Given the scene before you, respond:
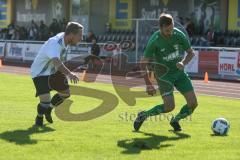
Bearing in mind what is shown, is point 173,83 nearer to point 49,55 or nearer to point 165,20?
point 165,20

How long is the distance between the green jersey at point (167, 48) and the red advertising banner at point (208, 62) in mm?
17057

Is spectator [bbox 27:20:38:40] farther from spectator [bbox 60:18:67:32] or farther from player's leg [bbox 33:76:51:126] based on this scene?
player's leg [bbox 33:76:51:126]

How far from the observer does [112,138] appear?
368 inches

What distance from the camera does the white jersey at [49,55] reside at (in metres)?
9.75

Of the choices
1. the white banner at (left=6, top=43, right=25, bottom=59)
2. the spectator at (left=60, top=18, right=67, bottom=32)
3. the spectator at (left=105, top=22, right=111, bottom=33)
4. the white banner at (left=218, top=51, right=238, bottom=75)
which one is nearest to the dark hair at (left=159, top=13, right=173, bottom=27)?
the white banner at (left=218, top=51, right=238, bottom=75)

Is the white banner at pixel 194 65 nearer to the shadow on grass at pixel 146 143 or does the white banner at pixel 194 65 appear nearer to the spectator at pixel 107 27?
the spectator at pixel 107 27

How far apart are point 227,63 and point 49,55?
17.7m

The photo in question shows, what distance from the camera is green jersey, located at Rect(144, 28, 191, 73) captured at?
9.76m

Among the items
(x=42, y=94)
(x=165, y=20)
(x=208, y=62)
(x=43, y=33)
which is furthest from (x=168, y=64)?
(x=43, y=33)

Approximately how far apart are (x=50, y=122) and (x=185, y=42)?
9.81ft

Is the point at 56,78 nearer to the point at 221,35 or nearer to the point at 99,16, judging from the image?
the point at 221,35

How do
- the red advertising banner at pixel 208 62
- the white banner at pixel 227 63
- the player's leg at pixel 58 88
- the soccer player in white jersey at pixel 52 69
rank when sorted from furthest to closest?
the red advertising banner at pixel 208 62 → the white banner at pixel 227 63 → the player's leg at pixel 58 88 → the soccer player in white jersey at pixel 52 69

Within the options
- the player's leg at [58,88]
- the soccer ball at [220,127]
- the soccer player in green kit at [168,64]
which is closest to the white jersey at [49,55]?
the player's leg at [58,88]

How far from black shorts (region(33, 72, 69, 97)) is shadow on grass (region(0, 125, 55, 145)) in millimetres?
671
